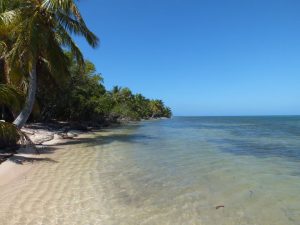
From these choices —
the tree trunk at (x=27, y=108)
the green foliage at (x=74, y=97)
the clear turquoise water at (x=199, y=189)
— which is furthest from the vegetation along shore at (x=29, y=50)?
the clear turquoise water at (x=199, y=189)

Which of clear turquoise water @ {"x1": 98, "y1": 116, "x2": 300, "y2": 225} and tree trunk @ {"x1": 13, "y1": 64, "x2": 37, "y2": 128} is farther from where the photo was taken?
tree trunk @ {"x1": 13, "y1": 64, "x2": 37, "y2": 128}

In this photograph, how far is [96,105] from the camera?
36344mm

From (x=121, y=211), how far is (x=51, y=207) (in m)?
1.38

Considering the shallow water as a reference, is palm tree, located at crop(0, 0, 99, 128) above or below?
above

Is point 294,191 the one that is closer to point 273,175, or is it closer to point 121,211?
point 273,175

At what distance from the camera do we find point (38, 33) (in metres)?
14.1

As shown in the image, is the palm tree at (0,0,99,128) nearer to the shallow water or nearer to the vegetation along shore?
the vegetation along shore

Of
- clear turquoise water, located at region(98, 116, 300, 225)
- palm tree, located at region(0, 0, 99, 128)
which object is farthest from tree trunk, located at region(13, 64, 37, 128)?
clear turquoise water, located at region(98, 116, 300, 225)

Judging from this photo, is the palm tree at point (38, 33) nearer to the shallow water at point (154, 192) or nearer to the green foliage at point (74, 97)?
the green foliage at point (74, 97)

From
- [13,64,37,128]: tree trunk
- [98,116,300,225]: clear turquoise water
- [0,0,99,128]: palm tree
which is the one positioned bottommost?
[98,116,300,225]: clear turquoise water

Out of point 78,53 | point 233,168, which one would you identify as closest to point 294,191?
point 233,168

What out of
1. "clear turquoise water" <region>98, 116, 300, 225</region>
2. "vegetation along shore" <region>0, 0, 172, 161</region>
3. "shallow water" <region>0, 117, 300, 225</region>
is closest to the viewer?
"shallow water" <region>0, 117, 300, 225</region>

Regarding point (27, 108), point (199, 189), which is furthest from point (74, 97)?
point (199, 189)

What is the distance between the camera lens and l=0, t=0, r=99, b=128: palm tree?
13.8m
